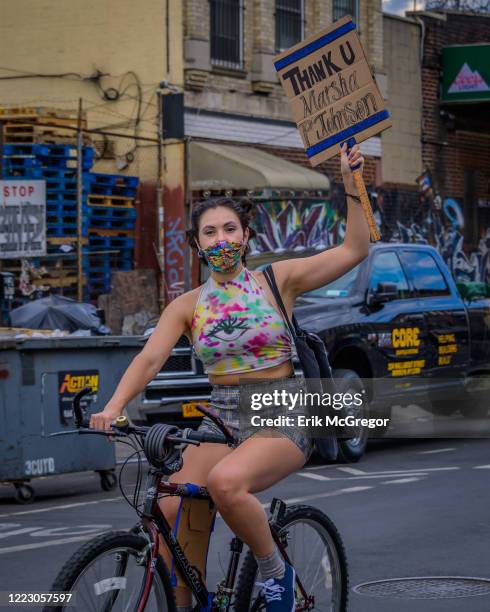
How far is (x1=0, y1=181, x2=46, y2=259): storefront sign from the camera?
19219 mm

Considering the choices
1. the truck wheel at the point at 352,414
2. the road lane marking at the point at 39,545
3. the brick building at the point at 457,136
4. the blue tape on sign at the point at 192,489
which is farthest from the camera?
the brick building at the point at 457,136

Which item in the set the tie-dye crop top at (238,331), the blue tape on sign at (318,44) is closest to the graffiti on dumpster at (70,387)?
the blue tape on sign at (318,44)

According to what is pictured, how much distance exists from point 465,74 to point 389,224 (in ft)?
13.6

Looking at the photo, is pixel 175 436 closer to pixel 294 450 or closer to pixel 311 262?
pixel 294 450

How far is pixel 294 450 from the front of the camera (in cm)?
501

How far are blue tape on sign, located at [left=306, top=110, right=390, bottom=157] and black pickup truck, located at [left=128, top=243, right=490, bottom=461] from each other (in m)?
6.63

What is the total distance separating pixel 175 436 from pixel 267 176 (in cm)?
1801

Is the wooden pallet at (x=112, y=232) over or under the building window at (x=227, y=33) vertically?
under

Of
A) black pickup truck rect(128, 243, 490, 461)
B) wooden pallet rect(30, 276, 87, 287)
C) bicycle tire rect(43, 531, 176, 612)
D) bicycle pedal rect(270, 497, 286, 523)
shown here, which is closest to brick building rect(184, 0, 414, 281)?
wooden pallet rect(30, 276, 87, 287)

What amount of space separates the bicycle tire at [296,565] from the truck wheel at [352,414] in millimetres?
6927

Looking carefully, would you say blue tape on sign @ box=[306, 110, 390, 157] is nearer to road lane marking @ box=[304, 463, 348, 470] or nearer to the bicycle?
the bicycle

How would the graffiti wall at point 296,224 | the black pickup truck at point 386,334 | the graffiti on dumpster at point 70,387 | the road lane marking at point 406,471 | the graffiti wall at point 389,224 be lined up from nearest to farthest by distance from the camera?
the graffiti on dumpster at point 70,387 < the road lane marking at point 406,471 < the black pickup truck at point 386,334 < the graffiti wall at point 296,224 < the graffiti wall at point 389,224

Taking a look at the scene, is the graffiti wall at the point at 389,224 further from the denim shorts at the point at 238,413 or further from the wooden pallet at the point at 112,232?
the denim shorts at the point at 238,413

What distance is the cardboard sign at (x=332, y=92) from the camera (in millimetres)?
6141
